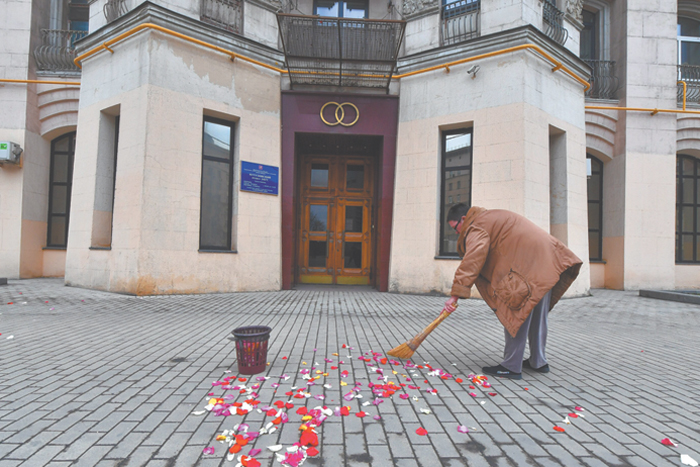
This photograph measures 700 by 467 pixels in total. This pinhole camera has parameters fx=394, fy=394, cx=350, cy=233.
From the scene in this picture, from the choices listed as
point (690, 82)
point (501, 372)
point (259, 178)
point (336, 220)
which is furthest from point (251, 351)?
point (690, 82)

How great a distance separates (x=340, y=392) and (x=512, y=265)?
1.94 metres

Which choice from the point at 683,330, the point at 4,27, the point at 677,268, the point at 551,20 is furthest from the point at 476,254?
the point at 4,27

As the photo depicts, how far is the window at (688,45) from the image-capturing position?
13.5 metres

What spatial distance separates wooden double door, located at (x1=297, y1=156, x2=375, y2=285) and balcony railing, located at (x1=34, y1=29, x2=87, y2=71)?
759 centimetres

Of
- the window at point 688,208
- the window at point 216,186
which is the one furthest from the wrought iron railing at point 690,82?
the window at point 216,186

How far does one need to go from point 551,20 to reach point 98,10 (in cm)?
1144

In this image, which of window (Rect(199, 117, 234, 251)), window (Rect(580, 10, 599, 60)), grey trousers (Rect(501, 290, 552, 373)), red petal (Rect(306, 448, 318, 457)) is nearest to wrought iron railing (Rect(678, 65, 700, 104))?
window (Rect(580, 10, 599, 60))

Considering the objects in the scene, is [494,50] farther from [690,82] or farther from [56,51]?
[56,51]

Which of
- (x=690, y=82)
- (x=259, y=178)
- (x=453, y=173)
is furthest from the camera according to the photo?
(x=690, y=82)

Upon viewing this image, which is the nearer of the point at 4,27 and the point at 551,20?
the point at 551,20

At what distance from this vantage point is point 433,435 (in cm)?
252

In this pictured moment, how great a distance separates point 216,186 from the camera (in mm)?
9641

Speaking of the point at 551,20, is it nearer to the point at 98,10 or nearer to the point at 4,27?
the point at 98,10

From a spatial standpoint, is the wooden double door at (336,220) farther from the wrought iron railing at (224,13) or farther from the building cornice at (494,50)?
the wrought iron railing at (224,13)
